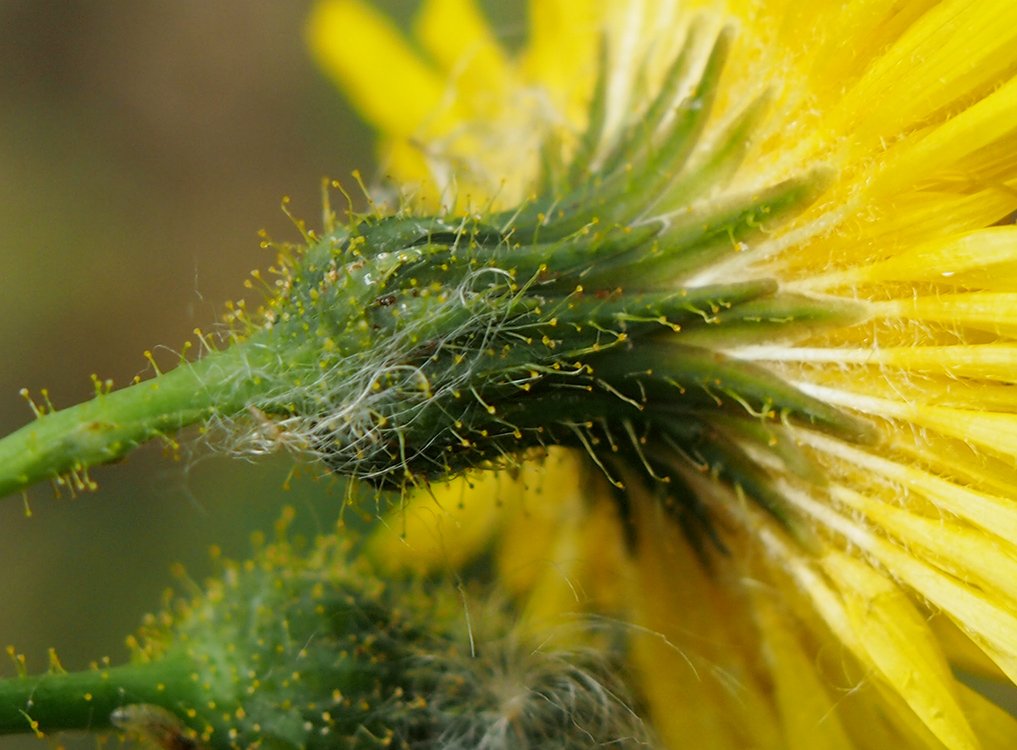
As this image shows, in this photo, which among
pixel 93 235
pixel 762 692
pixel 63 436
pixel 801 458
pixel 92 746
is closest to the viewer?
pixel 63 436

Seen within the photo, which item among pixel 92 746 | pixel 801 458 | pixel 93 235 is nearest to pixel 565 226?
pixel 801 458

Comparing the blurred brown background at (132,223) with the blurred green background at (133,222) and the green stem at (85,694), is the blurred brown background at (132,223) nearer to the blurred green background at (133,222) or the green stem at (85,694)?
the blurred green background at (133,222)

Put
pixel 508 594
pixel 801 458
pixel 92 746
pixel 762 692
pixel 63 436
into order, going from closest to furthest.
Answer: pixel 63 436 → pixel 801 458 → pixel 762 692 → pixel 508 594 → pixel 92 746

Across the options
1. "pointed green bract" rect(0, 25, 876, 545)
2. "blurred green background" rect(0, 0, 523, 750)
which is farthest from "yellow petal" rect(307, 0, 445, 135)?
"pointed green bract" rect(0, 25, 876, 545)

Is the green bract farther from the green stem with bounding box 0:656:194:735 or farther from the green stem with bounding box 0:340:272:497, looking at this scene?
the green stem with bounding box 0:340:272:497

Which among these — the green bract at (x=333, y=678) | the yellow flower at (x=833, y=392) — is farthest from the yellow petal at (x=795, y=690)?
the green bract at (x=333, y=678)

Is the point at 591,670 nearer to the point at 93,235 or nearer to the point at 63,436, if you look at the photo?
the point at 63,436

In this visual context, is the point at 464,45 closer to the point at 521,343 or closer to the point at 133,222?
the point at 133,222
